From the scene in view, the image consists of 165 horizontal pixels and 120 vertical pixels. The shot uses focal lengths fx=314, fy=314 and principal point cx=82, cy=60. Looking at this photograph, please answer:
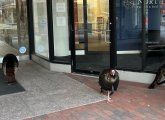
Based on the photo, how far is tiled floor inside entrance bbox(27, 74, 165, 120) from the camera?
4734 millimetres

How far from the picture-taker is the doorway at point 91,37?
684 cm

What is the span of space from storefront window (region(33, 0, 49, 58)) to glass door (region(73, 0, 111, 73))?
1.10m

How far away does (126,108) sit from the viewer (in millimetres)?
5074

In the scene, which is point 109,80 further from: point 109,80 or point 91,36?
point 91,36

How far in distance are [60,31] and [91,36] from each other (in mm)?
874

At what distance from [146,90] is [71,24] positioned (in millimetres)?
2376

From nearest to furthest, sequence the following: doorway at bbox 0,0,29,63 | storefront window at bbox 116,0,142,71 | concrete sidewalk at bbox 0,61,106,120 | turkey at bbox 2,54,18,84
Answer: concrete sidewalk at bbox 0,61,106,120 → storefront window at bbox 116,0,142,71 → turkey at bbox 2,54,18,84 → doorway at bbox 0,0,29,63

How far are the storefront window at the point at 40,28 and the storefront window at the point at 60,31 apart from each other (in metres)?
0.39

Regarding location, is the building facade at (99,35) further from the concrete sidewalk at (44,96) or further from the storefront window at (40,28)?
the concrete sidewalk at (44,96)

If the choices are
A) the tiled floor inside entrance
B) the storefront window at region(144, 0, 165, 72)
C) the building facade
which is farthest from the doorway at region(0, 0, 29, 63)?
the storefront window at region(144, 0, 165, 72)

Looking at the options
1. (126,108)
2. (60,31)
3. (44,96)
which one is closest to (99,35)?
(60,31)

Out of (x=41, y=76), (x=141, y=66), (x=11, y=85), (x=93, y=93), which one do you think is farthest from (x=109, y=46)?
(x=11, y=85)

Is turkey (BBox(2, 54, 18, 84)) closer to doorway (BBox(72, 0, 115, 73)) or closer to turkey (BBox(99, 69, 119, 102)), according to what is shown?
doorway (BBox(72, 0, 115, 73))

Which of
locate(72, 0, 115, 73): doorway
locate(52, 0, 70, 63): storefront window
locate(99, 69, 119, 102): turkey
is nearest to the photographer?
locate(99, 69, 119, 102): turkey
